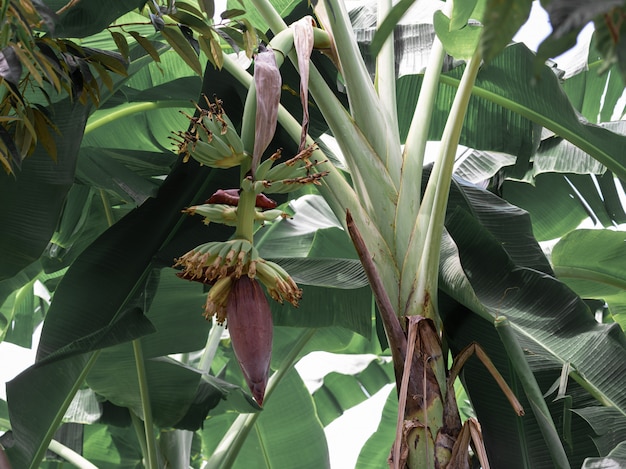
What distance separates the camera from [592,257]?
152 cm

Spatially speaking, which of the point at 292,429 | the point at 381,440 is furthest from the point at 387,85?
the point at 381,440

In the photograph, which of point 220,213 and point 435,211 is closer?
point 220,213

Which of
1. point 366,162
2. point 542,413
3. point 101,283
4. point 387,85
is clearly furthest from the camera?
point 101,283

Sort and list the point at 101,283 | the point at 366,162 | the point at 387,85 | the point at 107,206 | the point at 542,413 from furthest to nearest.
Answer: the point at 107,206 → the point at 101,283 → the point at 387,85 → the point at 366,162 → the point at 542,413

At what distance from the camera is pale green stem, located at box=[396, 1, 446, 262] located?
1041 millimetres

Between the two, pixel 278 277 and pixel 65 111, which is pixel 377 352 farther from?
pixel 278 277

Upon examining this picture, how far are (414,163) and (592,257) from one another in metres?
0.61

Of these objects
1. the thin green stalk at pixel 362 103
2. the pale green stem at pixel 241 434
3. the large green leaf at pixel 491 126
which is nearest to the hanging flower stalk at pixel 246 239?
the thin green stalk at pixel 362 103

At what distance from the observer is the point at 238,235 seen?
0.79 metres

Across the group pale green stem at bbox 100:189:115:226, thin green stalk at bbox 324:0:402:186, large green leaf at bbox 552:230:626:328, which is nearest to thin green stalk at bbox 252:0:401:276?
thin green stalk at bbox 324:0:402:186

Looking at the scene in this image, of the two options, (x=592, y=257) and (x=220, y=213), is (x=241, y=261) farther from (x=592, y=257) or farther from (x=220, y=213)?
(x=592, y=257)

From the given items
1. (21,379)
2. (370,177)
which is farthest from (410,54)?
(21,379)

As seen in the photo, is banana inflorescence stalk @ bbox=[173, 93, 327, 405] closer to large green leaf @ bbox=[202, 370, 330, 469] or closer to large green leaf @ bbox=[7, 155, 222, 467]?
large green leaf @ bbox=[7, 155, 222, 467]

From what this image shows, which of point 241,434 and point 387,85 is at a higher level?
point 387,85
